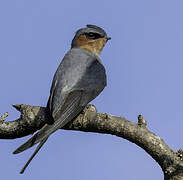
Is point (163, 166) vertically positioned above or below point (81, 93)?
below

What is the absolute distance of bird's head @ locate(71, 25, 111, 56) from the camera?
10.9 m

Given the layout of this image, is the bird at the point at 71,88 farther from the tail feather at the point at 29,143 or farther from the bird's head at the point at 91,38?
the bird's head at the point at 91,38

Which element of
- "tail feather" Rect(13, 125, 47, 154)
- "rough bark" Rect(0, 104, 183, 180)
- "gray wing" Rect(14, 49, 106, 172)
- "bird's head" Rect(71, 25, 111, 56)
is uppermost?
"bird's head" Rect(71, 25, 111, 56)

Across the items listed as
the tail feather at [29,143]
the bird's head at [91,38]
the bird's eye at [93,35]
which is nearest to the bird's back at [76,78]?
the tail feather at [29,143]

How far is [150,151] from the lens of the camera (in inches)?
245

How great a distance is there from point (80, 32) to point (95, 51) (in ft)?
2.31

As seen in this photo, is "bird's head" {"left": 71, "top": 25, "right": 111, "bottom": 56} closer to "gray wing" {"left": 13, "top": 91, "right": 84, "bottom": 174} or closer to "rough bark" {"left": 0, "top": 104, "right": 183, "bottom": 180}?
"gray wing" {"left": 13, "top": 91, "right": 84, "bottom": 174}

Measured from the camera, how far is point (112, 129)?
6.43 meters

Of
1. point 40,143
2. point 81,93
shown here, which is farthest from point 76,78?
point 40,143

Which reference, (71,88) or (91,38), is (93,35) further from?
(71,88)

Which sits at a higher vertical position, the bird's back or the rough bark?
the bird's back

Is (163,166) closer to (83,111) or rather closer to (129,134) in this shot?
(129,134)

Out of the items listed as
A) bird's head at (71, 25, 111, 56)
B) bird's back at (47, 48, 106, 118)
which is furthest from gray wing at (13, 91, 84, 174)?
bird's head at (71, 25, 111, 56)

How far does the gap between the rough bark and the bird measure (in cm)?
18
